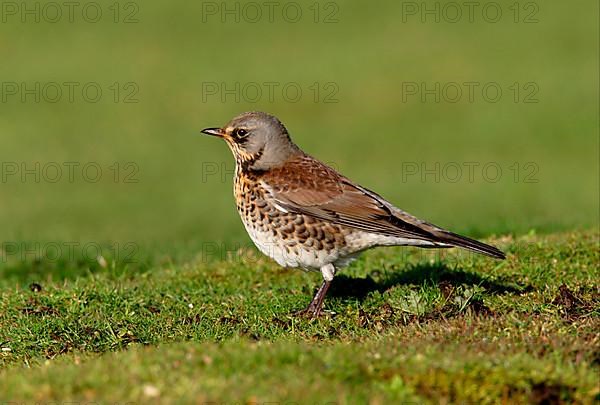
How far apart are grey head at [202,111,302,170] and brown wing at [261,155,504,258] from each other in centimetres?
19

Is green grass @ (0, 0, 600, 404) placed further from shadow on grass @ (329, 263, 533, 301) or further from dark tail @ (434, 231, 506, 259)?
dark tail @ (434, 231, 506, 259)

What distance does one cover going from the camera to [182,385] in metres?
5.53

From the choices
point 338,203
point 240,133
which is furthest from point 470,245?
point 240,133

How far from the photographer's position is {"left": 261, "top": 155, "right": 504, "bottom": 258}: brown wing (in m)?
8.62

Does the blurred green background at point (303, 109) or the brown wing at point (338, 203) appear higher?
the brown wing at point (338, 203)

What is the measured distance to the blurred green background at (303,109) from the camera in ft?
67.0

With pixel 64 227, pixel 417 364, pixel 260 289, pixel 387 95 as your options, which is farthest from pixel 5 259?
pixel 387 95

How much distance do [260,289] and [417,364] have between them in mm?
4083

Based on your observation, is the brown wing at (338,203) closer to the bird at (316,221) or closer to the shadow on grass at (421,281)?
the bird at (316,221)

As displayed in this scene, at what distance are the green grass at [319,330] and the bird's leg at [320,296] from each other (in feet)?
0.55

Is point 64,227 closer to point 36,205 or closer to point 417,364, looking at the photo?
point 36,205

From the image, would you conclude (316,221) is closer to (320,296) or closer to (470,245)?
(320,296)

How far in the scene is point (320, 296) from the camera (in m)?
8.80

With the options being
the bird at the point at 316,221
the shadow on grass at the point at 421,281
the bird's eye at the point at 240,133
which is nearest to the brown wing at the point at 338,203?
the bird at the point at 316,221
